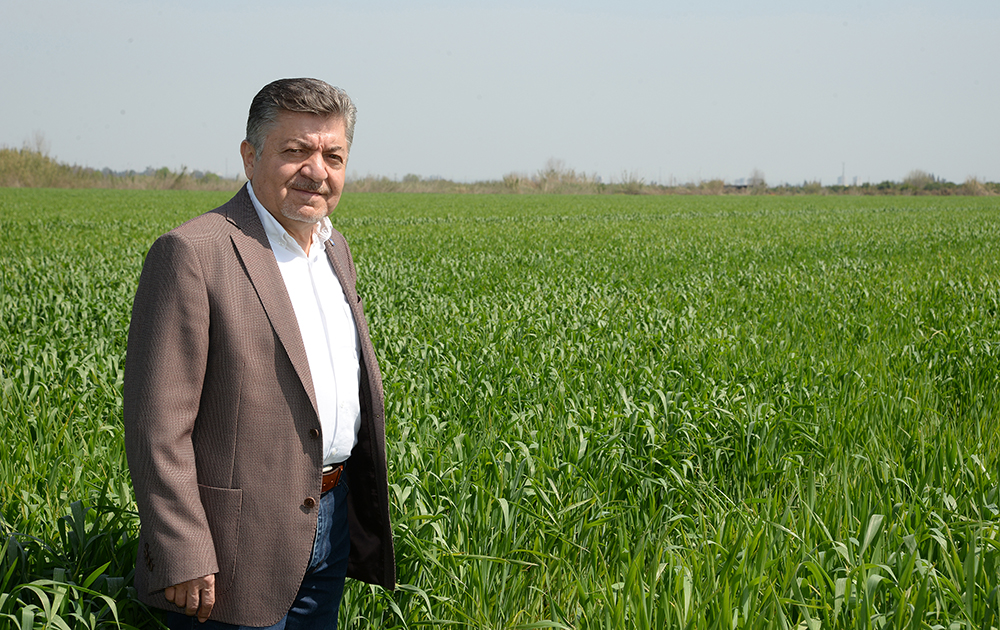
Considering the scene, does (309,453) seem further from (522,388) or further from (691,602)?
(522,388)

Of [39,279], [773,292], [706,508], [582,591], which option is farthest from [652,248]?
[582,591]

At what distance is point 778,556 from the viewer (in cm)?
312

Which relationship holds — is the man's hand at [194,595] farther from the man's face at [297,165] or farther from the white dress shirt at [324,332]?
the man's face at [297,165]

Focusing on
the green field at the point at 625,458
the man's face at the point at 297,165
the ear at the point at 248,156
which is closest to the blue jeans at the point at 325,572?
the green field at the point at 625,458

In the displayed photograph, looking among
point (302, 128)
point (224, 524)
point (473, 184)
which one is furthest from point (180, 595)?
point (473, 184)

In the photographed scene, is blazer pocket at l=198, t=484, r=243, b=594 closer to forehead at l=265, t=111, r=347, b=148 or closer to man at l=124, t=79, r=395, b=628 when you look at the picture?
man at l=124, t=79, r=395, b=628

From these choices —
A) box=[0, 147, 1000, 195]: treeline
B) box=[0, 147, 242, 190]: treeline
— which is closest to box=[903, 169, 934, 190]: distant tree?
box=[0, 147, 1000, 195]: treeline

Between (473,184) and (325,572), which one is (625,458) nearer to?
(325,572)

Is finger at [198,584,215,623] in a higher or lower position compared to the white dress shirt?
lower

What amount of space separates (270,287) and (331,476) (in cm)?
67

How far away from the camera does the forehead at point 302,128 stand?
6.99ft

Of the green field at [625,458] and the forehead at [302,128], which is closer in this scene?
the forehead at [302,128]

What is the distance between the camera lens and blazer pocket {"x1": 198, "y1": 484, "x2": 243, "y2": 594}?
201 cm

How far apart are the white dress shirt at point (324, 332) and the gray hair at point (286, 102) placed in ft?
0.63
